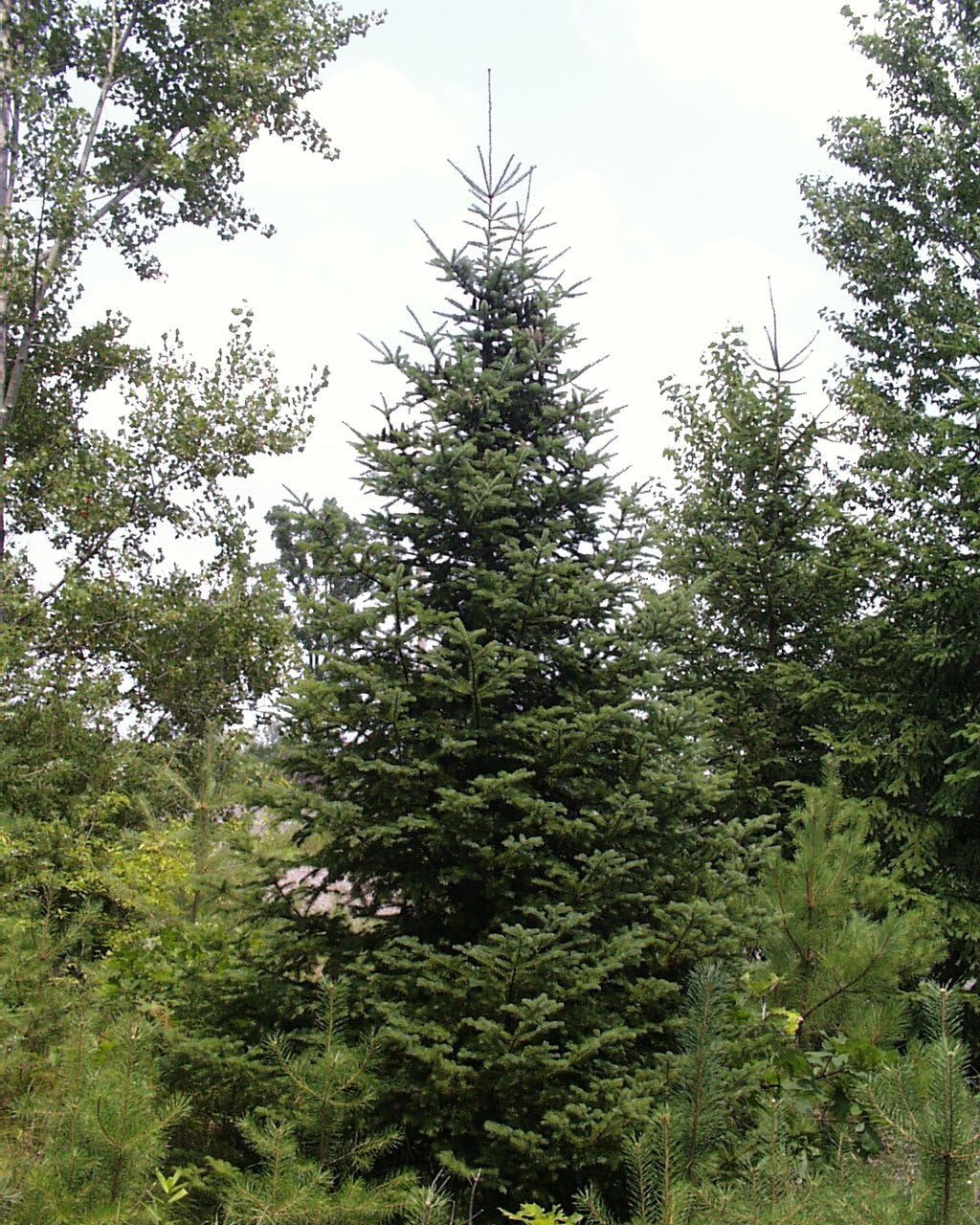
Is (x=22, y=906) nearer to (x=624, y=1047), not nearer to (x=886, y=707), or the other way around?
(x=624, y=1047)

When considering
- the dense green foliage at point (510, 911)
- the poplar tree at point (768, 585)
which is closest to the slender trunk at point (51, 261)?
the dense green foliage at point (510, 911)

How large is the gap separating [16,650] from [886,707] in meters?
8.58

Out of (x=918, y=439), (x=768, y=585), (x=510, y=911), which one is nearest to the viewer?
(x=510, y=911)

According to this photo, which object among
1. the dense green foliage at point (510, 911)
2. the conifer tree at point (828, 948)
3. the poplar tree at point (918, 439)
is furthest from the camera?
the poplar tree at point (918, 439)

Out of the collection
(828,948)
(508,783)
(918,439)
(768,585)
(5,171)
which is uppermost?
(5,171)

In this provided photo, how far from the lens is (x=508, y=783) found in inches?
181

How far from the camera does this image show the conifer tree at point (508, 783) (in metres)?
4.11

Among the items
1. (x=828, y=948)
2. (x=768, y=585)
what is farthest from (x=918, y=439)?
(x=828, y=948)

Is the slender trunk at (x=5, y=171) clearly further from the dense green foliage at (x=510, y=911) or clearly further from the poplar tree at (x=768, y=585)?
the poplar tree at (x=768, y=585)

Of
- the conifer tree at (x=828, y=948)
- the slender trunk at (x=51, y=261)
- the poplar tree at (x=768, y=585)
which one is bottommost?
the conifer tree at (x=828, y=948)

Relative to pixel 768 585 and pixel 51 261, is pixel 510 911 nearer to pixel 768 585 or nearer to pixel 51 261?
pixel 768 585

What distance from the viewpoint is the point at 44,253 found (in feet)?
41.0

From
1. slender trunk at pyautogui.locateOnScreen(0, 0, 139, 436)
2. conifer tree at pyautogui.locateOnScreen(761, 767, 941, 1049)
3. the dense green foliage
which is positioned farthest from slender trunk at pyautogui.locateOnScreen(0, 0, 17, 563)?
conifer tree at pyautogui.locateOnScreen(761, 767, 941, 1049)

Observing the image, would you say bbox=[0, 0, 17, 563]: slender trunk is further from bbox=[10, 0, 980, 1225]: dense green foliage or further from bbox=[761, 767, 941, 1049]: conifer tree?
bbox=[761, 767, 941, 1049]: conifer tree
